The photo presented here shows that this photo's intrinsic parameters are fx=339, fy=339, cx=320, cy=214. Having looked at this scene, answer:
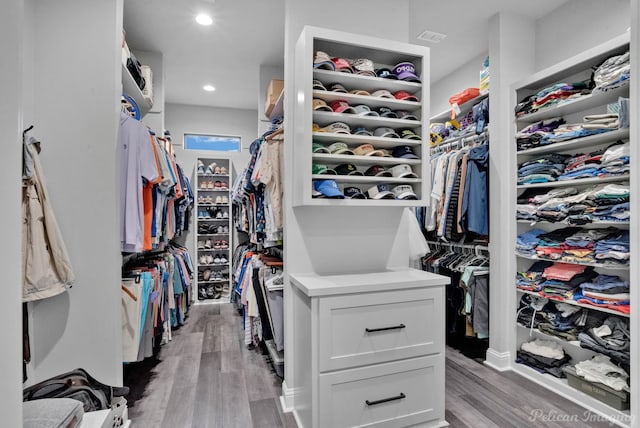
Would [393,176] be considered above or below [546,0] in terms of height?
below

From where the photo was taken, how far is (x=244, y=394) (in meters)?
2.30

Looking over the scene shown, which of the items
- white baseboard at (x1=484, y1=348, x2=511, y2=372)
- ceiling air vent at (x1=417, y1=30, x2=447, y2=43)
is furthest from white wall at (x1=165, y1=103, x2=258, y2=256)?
white baseboard at (x1=484, y1=348, x2=511, y2=372)

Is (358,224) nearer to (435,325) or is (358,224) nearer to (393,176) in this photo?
(393,176)

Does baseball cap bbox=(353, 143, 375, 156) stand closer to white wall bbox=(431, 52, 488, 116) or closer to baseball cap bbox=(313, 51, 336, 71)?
baseball cap bbox=(313, 51, 336, 71)

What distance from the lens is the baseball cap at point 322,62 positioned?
191 cm

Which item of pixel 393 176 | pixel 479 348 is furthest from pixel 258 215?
pixel 479 348

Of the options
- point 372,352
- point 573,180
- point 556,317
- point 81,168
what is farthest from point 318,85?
point 556,317

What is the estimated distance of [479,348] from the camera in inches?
121

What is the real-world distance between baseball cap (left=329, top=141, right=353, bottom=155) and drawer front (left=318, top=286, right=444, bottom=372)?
2.69 ft

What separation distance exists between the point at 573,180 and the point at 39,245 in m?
3.08

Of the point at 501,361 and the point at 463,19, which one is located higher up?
the point at 463,19

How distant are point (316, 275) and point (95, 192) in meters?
1.31

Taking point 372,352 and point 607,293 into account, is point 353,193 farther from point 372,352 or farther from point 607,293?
point 607,293

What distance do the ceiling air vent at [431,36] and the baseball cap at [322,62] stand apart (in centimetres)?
156
